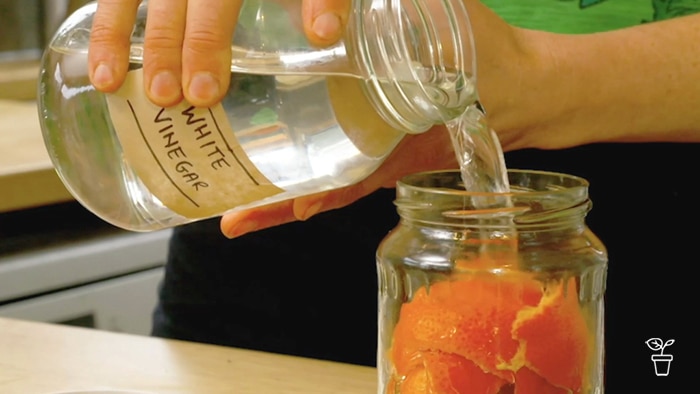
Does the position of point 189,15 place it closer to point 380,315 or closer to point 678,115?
point 380,315

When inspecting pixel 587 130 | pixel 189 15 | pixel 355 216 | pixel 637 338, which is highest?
pixel 189 15

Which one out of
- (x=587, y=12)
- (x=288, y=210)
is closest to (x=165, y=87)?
(x=288, y=210)

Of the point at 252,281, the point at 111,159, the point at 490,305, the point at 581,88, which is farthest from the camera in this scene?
the point at 252,281

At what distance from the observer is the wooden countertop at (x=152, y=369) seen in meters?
0.65

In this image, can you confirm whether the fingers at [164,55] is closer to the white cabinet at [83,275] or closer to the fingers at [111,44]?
the fingers at [111,44]

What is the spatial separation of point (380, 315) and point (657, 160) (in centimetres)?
45

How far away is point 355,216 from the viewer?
92 centimetres

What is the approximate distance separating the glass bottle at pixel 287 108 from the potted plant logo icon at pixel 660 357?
45cm

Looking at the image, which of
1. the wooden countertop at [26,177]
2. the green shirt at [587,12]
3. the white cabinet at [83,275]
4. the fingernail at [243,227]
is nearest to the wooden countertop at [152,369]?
the fingernail at [243,227]

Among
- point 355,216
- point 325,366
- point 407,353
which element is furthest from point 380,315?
point 355,216

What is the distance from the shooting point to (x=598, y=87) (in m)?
0.69

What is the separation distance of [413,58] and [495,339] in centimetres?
15

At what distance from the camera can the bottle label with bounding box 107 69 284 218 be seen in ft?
1.68

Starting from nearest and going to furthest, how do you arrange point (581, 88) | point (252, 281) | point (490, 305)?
1. point (490, 305)
2. point (581, 88)
3. point (252, 281)
